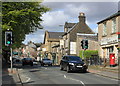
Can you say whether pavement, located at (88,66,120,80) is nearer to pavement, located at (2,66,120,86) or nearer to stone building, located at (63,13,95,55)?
pavement, located at (2,66,120,86)

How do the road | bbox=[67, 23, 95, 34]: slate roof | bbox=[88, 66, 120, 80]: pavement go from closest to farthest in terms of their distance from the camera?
the road, bbox=[88, 66, 120, 80]: pavement, bbox=[67, 23, 95, 34]: slate roof

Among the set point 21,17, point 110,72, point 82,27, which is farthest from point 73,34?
point 110,72

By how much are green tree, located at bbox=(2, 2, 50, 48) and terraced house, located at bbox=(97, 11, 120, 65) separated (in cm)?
838

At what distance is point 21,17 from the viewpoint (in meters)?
27.4

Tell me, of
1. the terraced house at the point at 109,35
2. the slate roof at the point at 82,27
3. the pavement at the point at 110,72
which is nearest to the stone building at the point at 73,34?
the slate roof at the point at 82,27

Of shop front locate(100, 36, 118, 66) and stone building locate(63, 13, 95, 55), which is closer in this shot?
shop front locate(100, 36, 118, 66)

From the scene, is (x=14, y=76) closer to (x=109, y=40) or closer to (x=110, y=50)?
(x=109, y=40)

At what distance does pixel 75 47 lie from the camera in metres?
57.9

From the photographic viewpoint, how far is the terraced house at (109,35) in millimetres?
28459

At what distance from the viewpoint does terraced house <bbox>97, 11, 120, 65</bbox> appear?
93.4 ft

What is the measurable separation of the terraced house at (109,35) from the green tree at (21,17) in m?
8.38

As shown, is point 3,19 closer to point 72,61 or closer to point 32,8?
point 32,8

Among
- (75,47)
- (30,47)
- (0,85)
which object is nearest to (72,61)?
(0,85)

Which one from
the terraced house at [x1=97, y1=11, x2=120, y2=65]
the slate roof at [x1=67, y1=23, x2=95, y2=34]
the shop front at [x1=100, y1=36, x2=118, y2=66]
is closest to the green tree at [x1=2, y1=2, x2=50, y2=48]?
the terraced house at [x1=97, y1=11, x2=120, y2=65]
